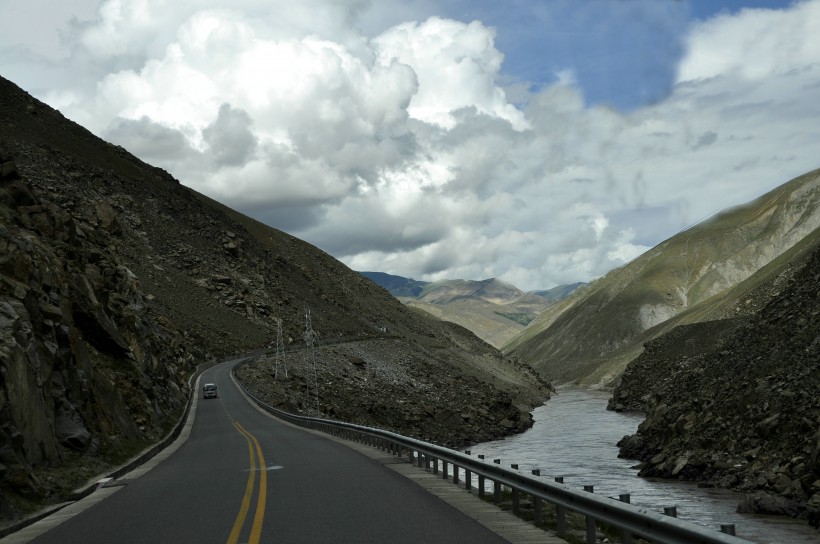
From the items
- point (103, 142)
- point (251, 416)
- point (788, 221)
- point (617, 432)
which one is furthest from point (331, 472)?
point (788, 221)

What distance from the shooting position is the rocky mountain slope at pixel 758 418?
28.3 meters

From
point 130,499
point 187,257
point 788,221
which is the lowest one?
point 130,499

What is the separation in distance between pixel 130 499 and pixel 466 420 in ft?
178

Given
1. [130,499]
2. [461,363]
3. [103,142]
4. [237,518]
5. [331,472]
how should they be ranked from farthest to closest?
[103,142]
[461,363]
[331,472]
[130,499]
[237,518]

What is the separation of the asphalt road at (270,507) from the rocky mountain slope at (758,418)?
15.6 metres

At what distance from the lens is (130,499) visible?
48.2 ft

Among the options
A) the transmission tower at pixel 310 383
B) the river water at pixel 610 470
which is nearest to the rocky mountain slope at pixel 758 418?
the river water at pixel 610 470

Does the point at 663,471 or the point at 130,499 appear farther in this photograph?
the point at 663,471

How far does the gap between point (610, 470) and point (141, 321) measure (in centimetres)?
2454

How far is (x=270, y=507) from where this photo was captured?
12.5m

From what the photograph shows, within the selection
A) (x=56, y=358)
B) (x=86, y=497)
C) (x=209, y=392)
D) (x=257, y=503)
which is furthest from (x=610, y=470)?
(x=209, y=392)

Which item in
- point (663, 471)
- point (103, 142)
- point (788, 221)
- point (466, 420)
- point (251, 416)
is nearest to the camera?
point (663, 471)

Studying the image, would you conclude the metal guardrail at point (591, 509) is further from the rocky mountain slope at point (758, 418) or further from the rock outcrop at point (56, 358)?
the rocky mountain slope at point (758, 418)

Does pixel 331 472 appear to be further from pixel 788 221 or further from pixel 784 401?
pixel 788 221
